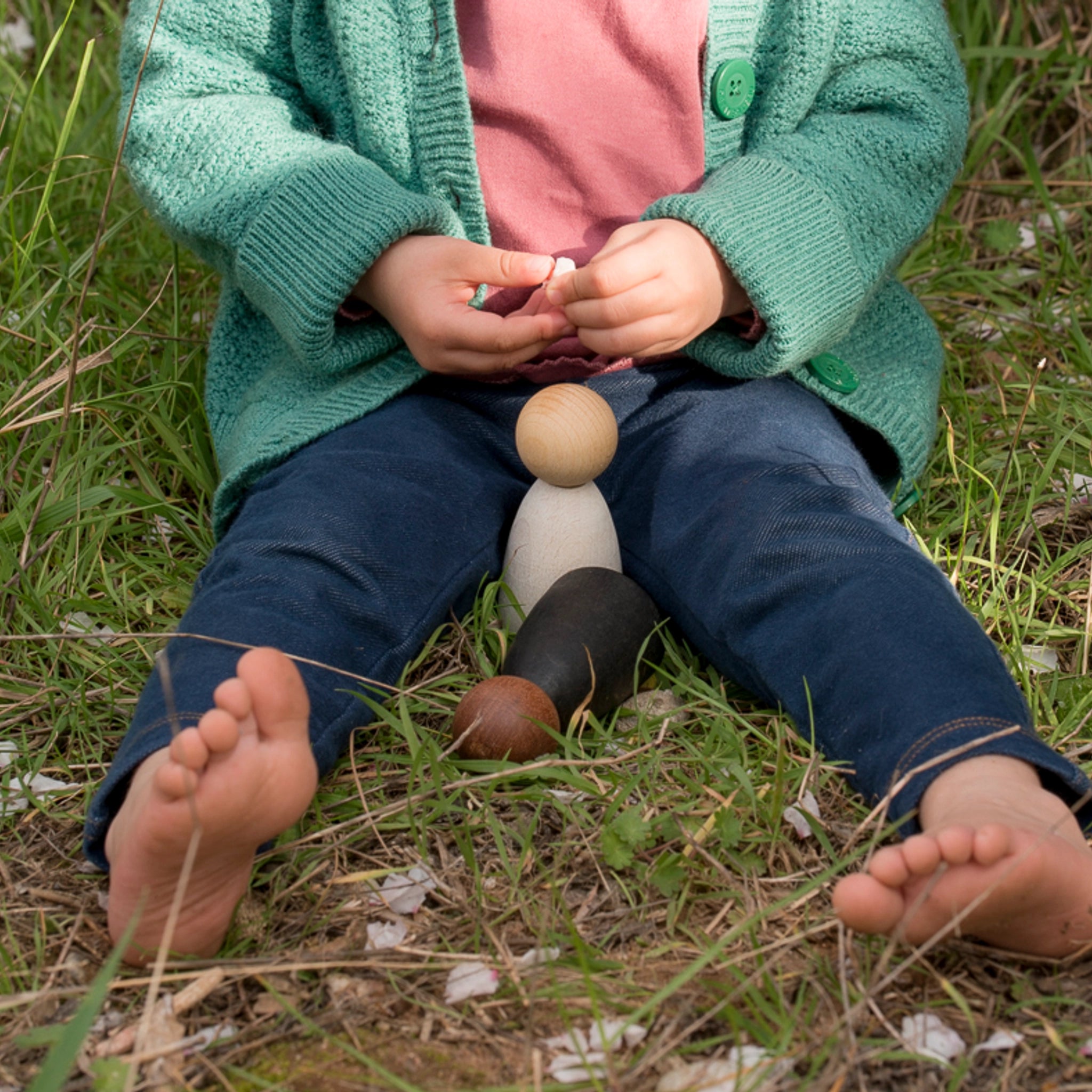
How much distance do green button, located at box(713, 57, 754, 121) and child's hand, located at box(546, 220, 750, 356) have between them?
250 mm

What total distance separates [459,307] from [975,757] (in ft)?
2.83

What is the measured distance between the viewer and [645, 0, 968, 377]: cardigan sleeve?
5.41 ft

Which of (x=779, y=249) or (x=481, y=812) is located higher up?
(x=779, y=249)

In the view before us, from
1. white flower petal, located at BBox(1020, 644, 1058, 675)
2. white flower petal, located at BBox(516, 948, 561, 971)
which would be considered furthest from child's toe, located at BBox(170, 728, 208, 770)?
white flower petal, located at BBox(1020, 644, 1058, 675)

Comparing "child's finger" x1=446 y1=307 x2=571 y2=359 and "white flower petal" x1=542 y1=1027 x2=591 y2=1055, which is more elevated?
"child's finger" x1=446 y1=307 x2=571 y2=359

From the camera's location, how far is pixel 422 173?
1.81 m

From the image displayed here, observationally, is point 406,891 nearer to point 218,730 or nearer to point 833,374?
point 218,730

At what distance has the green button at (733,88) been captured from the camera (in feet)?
5.76

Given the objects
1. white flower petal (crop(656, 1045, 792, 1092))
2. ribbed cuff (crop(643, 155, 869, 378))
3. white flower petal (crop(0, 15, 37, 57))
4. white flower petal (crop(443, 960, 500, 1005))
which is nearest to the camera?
white flower petal (crop(656, 1045, 792, 1092))

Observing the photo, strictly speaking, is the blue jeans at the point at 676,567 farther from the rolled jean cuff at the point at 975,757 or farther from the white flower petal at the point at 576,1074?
the white flower petal at the point at 576,1074

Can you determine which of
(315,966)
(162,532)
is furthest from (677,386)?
(315,966)

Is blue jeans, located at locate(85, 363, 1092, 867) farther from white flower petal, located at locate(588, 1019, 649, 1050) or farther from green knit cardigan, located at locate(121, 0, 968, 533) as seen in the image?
white flower petal, located at locate(588, 1019, 649, 1050)

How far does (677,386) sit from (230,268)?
693mm

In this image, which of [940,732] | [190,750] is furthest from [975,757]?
[190,750]
